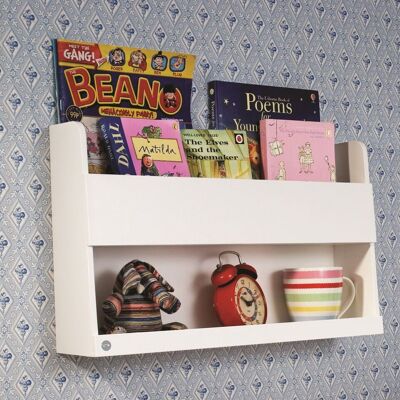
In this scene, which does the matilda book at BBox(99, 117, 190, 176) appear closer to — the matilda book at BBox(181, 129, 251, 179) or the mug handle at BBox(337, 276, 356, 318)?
the matilda book at BBox(181, 129, 251, 179)

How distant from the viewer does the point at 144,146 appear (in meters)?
2.05

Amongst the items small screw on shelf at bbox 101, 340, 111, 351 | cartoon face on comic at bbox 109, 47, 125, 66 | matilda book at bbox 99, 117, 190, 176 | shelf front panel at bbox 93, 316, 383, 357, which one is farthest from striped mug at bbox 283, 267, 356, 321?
cartoon face on comic at bbox 109, 47, 125, 66

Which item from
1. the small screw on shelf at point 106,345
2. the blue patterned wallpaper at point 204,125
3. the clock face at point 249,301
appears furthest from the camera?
the clock face at point 249,301

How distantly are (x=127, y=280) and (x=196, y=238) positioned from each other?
7.6 inches

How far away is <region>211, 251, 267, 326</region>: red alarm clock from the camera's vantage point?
2.10 meters

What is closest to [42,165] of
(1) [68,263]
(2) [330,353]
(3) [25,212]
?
(3) [25,212]

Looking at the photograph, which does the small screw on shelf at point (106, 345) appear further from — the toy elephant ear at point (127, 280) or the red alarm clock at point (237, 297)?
the red alarm clock at point (237, 297)

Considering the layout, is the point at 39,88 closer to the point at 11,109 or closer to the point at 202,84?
the point at 11,109

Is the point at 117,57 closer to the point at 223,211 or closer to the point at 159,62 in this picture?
the point at 159,62

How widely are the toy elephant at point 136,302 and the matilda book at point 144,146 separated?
221 millimetres

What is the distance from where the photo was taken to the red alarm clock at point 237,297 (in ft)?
6.88

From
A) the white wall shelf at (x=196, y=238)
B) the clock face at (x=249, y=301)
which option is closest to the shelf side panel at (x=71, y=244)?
the white wall shelf at (x=196, y=238)

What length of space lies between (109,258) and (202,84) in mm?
532

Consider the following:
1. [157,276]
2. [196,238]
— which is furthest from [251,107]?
[157,276]
